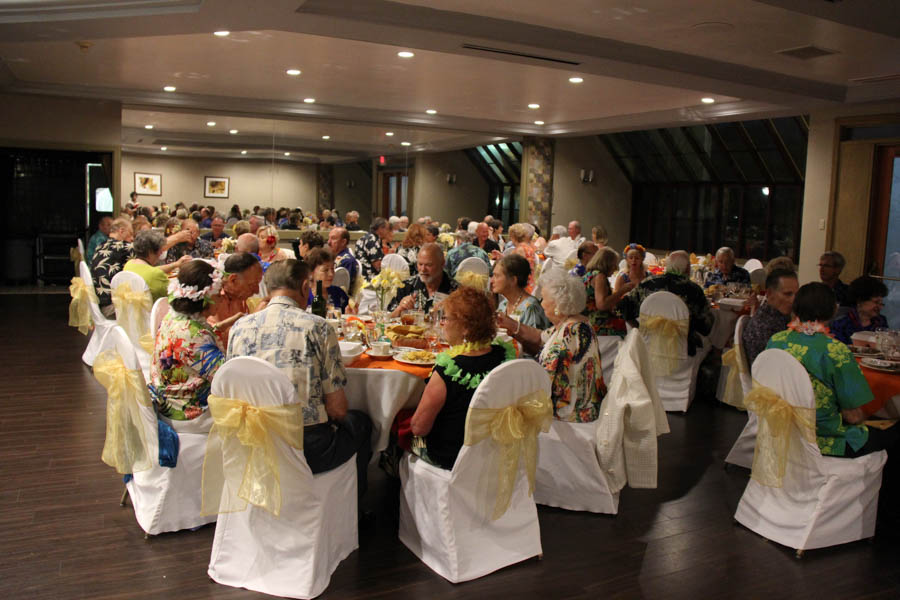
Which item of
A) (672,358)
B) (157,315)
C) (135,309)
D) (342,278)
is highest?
(342,278)

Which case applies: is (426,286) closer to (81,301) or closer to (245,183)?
(81,301)

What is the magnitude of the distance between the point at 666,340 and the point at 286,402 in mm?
3545

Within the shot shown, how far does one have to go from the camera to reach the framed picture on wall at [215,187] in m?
12.9

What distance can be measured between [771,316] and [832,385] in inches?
43.8

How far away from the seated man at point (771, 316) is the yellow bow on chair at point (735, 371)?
80mm

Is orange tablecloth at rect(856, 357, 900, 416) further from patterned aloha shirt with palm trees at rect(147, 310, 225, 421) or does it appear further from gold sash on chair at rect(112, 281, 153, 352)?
gold sash on chair at rect(112, 281, 153, 352)

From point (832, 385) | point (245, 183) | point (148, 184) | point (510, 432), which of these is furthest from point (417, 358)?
point (245, 183)

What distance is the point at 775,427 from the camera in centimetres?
335

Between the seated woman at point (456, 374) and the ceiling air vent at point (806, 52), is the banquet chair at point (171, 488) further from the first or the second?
the ceiling air vent at point (806, 52)

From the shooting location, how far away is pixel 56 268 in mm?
12031

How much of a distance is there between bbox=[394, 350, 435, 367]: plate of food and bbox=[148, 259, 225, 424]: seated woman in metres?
0.83

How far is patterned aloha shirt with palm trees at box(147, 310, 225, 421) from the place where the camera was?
3215mm

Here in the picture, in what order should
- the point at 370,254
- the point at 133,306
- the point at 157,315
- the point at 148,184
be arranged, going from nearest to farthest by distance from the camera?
the point at 157,315
the point at 133,306
the point at 370,254
the point at 148,184

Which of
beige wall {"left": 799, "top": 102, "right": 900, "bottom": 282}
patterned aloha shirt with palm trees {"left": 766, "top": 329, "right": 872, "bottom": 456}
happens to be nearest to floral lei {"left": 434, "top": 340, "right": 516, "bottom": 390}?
patterned aloha shirt with palm trees {"left": 766, "top": 329, "right": 872, "bottom": 456}
